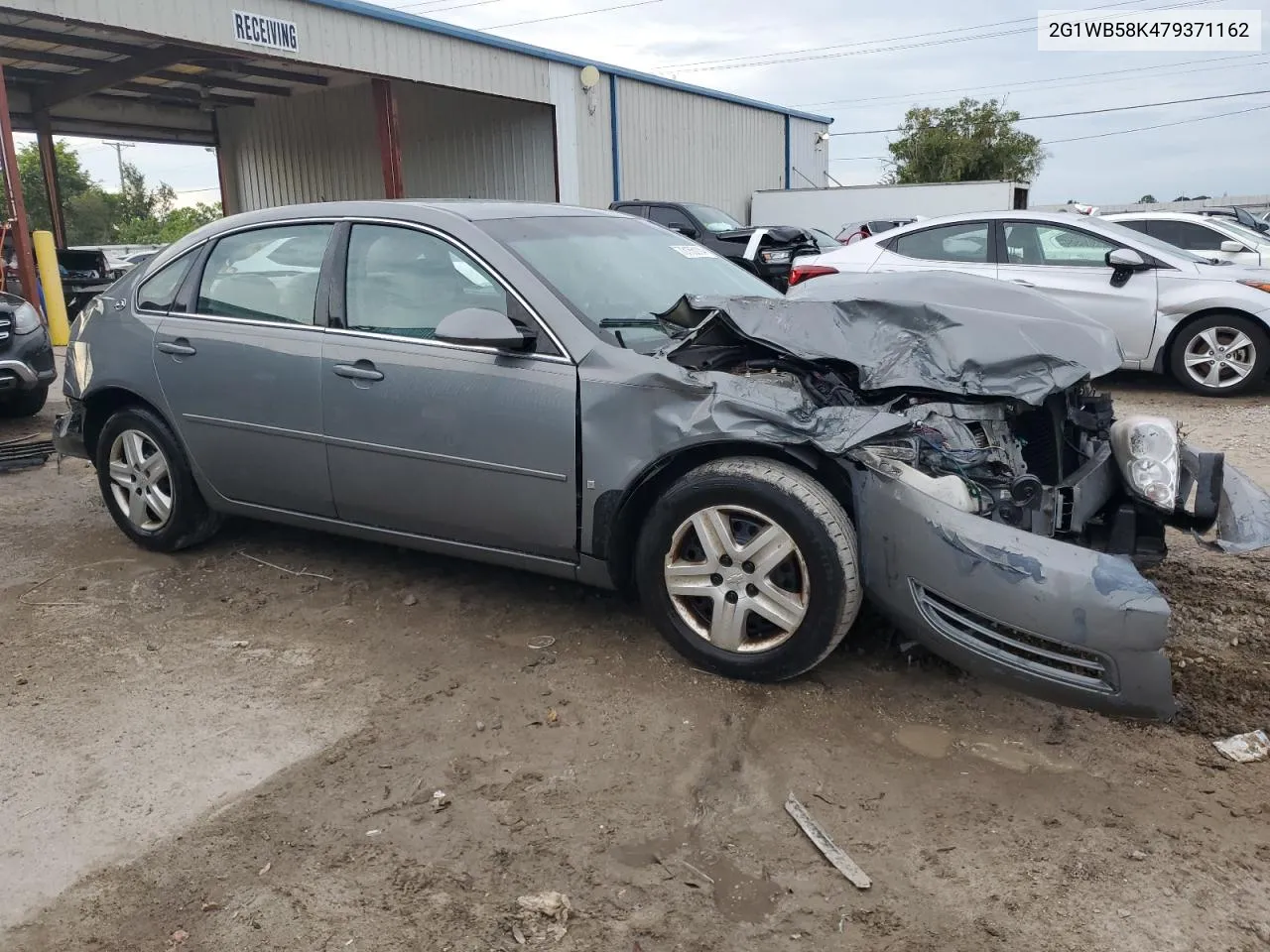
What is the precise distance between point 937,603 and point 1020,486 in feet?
1.57

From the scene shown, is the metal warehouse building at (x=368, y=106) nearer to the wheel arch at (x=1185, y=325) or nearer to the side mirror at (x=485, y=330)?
the side mirror at (x=485, y=330)

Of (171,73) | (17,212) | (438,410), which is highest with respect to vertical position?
(171,73)

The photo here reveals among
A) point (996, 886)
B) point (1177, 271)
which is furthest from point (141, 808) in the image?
point (1177, 271)

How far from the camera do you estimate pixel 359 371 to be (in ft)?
13.0

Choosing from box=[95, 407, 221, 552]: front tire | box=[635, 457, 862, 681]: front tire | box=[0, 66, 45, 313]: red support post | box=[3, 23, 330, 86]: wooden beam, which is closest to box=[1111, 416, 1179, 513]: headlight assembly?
box=[635, 457, 862, 681]: front tire

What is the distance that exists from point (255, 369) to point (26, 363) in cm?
440

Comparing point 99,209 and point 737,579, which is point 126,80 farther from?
point 99,209

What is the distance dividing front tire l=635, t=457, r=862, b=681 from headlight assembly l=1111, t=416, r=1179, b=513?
1.10 metres

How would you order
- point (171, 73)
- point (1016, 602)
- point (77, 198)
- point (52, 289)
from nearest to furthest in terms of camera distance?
point (1016, 602), point (52, 289), point (171, 73), point (77, 198)

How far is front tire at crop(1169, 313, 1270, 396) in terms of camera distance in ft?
27.3

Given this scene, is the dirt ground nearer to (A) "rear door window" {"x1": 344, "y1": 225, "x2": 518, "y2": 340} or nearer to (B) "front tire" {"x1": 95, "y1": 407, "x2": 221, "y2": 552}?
(B) "front tire" {"x1": 95, "y1": 407, "x2": 221, "y2": 552}

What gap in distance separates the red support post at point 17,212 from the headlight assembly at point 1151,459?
1222 centimetres

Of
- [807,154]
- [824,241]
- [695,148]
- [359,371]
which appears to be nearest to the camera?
[359,371]

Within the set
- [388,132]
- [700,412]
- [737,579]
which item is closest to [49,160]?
[388,132]
